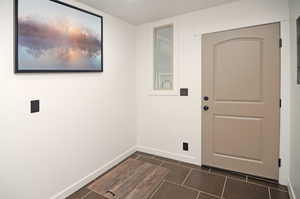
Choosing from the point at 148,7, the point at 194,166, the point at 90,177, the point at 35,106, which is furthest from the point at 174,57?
the point at 90,177

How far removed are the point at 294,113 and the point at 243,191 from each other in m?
1.09

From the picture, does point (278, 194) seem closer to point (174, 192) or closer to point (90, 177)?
point (174, 192)

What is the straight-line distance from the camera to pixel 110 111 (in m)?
2.71

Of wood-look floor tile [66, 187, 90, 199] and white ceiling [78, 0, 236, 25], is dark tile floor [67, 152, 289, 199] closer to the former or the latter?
wood-look floor tile [66, 187, 90, 199]

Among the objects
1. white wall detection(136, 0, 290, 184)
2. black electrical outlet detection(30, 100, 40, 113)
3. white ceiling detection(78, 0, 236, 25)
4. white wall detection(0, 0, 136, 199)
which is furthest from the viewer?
white ceiling detection(78, 0, 236, 25)

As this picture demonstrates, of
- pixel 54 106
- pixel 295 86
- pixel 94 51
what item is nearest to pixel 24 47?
pixel 54 106

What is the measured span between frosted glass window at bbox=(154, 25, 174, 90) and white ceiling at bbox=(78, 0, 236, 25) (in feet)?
1.08

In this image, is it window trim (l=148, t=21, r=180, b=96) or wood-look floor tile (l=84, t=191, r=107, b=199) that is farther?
window trim (l=148, t=21, r=180, b=96)

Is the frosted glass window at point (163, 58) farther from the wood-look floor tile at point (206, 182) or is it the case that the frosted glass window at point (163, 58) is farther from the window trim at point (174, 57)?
the wood-look floor tile at point (206, 182)

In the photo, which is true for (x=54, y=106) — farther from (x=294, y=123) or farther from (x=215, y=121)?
(x=294, y=123)

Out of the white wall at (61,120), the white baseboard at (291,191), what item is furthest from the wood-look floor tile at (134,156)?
the white baseboard at (291,191)

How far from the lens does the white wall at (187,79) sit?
6.88ft

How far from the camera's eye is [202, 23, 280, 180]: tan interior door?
2.16m

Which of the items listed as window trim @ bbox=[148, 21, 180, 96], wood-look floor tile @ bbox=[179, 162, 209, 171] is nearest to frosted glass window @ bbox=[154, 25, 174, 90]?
window trim @ bbox=[148, 21, 180, 96]
